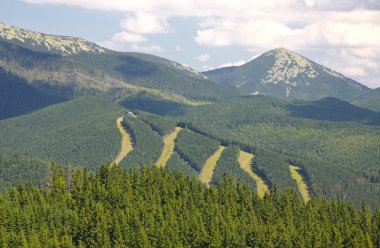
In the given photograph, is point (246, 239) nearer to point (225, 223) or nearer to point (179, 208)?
point (225, 223)

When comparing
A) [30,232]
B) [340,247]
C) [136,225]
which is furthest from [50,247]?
[340,247]

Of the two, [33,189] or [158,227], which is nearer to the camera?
[158,227]

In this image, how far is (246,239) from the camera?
171625 mm

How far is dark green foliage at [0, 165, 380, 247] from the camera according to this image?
16438 cm

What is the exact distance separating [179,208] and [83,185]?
31750 millimetres

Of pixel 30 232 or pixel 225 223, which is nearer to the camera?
pixel 30 232

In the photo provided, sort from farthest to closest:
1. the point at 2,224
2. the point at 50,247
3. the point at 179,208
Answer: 1. the point at 179,208
2. the point at 2,224
3. the point at 50,247

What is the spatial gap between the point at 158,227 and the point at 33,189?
46.5m

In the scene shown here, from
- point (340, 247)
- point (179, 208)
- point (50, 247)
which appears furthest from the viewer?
point (179, 208)

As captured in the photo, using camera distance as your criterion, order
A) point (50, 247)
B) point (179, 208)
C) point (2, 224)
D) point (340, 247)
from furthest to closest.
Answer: point (179, 208) → point (340, 247) → point (2, 224) → point (50, 247)

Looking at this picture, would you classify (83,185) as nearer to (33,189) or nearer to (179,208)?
(33,189)

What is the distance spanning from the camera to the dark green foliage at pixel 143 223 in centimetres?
16438

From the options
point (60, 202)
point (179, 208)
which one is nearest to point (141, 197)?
point (179, 208)

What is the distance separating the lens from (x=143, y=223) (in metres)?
172
